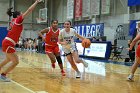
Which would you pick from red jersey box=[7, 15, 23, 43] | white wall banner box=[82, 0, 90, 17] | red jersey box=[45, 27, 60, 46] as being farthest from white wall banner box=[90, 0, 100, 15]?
red jersey box=[7, 15, 23, 43]

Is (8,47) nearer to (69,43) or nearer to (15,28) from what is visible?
(15,28)

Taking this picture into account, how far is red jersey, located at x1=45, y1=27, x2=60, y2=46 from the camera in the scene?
404 inches

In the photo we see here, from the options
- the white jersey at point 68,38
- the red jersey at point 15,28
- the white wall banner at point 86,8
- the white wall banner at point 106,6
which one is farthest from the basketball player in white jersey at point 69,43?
the white wall banner at point 86,8

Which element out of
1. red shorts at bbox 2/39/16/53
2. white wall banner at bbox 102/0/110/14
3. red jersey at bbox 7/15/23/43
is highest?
white wall banner at bbox 102/0/110/14

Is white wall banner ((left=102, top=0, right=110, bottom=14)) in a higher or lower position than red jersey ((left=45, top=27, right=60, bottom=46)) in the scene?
higher

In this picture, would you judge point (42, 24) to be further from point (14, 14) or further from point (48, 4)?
point (14, 14)

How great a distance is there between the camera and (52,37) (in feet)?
34.1

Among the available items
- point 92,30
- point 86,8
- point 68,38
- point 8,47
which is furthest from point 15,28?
point 86,8

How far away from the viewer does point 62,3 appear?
3931cm

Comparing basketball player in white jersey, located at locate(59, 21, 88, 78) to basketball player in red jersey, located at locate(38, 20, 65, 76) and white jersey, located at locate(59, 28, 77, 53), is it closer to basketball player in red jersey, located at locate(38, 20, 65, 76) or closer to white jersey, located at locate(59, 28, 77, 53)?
white jersey, located at locate(59, 28, 77, 53)

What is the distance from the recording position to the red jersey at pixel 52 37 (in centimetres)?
1027

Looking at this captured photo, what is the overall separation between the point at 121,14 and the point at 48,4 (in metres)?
18.4

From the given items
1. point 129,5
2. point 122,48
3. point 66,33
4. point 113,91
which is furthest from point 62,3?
point 113,91

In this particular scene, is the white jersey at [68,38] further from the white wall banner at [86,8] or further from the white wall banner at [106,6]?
the white wall banner at [86,8]
